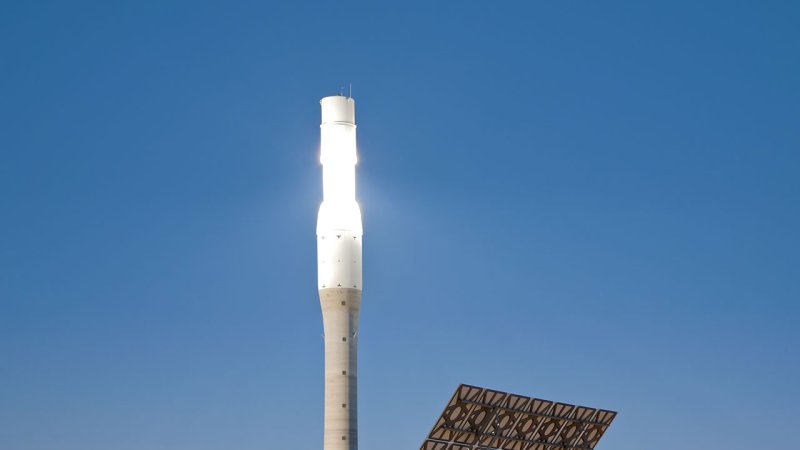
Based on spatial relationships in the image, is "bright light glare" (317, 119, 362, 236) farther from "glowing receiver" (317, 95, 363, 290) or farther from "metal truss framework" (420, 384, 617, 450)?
"metal truss framework" (420, 384, 617, 450)

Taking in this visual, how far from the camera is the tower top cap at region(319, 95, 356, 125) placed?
12069 cm

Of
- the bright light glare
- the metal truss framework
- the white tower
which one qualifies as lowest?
the metal truss framework

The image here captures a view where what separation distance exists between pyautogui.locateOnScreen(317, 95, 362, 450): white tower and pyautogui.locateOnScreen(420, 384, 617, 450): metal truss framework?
24.7 meters

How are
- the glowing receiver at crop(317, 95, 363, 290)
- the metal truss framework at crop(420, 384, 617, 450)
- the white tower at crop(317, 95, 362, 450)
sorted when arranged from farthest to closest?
1. the glowing receiver at crop(317, 95, 363, 290)
2. the white tower at crop(317, 95, 362, 450)
3. the metal truss framework at crop(420, 384, 617, 450)

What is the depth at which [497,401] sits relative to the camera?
86.9 metres

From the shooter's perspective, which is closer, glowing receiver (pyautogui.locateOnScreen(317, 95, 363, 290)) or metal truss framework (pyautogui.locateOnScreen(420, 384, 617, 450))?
metal truss framework (pyautogui.locateOnScreen(420, 384, 617, 450))

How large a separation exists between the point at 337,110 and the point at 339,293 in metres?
16.3

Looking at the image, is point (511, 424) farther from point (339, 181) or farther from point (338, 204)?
point (339, 181)

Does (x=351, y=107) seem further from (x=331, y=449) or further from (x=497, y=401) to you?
(x=497, y=401)

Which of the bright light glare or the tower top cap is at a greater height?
the tower top cap

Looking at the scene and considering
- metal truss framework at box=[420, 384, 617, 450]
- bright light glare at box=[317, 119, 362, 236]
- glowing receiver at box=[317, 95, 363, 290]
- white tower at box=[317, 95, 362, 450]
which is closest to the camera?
metal truss framework at box=[420, 384, 617, 450]

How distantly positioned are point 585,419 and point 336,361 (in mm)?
26126

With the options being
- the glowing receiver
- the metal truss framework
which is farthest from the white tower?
the metal truss framework

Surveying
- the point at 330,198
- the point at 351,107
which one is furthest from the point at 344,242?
the point at 351,107
